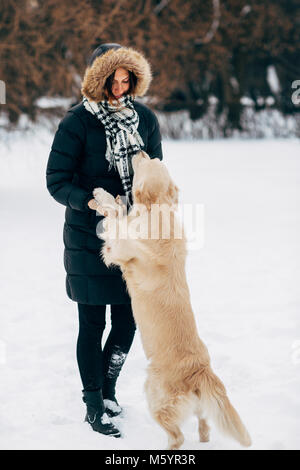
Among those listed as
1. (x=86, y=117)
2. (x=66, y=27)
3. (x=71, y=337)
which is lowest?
(x=71, y=337)

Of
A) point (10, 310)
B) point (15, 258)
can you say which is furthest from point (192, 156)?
point (10, 310)

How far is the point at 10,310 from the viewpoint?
548 centimetres

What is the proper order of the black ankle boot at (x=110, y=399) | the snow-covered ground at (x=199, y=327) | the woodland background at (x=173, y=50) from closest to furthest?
1. the snow-covered ground at (x=199, y=327)
2. the black ankle boot at (x=110, y=399)
3. the woodland background at (x=173, y=50)

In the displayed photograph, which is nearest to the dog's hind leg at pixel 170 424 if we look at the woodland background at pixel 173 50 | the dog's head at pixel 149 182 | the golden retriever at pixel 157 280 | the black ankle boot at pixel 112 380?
the golden retriever at pixel 157 280

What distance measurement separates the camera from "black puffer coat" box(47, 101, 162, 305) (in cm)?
316

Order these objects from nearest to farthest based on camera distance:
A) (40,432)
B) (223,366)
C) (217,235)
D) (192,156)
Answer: (40,432)
(223,366)
(217,235)
(192,156)

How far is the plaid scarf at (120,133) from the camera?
3168 millimetres

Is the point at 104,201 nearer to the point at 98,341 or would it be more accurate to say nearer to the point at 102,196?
the point at 102,196

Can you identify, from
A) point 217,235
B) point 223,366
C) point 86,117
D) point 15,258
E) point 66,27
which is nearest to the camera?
point 86,117

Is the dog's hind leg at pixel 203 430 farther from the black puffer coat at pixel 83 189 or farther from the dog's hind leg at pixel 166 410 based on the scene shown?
the black puffer coat at pixel 83 189

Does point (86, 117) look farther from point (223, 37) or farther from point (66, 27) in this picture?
point (223, 37)

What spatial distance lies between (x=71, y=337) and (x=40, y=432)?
1.46 meters

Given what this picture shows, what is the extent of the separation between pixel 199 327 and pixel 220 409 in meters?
2.15

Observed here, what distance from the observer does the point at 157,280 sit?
10.3ft
